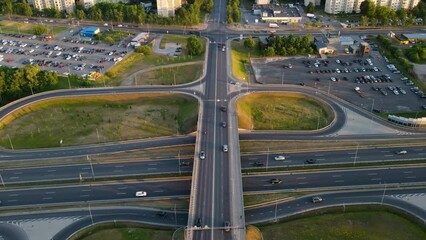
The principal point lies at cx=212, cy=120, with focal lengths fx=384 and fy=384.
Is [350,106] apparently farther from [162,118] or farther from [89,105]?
[89,105]

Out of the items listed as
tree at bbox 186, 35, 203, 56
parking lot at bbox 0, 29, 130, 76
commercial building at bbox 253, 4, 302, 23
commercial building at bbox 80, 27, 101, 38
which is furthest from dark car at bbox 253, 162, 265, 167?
commercial building at bbox 80, 27, 101, 38

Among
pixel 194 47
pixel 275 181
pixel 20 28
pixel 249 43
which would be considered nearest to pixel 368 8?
pixel 249 43

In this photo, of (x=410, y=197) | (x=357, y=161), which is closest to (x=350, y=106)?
(x=357, y=161)

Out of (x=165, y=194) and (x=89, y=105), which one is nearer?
(x=165, y=194)

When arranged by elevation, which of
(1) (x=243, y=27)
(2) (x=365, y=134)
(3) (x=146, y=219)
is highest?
(1) (x=243, y=27)

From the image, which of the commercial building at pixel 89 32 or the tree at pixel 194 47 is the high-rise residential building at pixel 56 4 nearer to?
the commercial building at pixel 89 32

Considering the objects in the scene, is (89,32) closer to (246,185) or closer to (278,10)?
(278,10)
